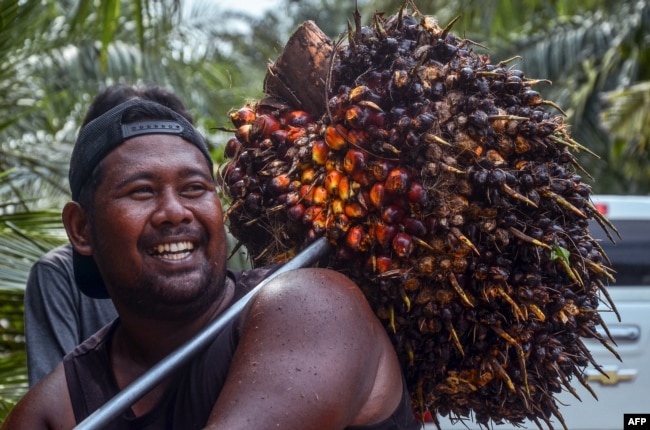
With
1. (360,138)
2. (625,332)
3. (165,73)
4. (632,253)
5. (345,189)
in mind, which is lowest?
(625,332)

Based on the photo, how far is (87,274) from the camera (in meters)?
2.35

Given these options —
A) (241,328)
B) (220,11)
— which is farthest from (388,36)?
(220,11)

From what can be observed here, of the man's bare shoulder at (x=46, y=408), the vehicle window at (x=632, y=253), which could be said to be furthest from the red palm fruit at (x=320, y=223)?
the vehicle window at (x=632, y=253)

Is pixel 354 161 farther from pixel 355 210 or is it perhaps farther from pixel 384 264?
pixel 384 264

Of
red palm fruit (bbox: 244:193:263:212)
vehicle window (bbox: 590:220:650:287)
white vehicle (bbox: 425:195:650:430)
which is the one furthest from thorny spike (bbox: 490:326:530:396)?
vehicle window (bbox: 590:220:650:287)

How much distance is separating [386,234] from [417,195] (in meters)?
0.11

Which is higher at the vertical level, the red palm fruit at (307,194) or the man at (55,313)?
the red palm fruit at (307,194)

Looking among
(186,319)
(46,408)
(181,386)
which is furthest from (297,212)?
(46,408)

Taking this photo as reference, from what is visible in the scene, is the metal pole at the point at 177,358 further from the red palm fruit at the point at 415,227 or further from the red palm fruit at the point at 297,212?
the red palm fruit at the point at 415,227

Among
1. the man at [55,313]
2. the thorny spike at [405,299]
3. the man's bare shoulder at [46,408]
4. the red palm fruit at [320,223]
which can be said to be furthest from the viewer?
the man at [55,313]

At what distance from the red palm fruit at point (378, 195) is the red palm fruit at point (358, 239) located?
0.07 meters

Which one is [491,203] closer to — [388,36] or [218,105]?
[388,36]

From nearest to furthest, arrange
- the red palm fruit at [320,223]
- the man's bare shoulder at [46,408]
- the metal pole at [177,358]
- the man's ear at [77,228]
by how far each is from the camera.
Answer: the metal pole at [177,358] → the red palm fruit at [320,223] → the man's bare shoulder at [46,408] → the man's ear at [77,228]

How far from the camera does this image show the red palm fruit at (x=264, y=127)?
2.23 m
